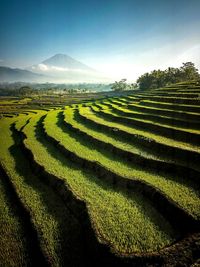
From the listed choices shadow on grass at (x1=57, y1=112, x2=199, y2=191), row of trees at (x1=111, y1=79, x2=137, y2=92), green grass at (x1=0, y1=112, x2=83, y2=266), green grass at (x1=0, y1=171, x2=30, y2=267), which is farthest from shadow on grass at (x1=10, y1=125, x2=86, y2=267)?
row of trees at (x1=111, y1=79, x2=137, y2=92)

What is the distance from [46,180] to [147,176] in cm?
705

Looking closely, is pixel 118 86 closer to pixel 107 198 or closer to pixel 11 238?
pixel 107 198

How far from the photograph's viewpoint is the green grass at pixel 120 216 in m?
8.32

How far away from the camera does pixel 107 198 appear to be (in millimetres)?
11211

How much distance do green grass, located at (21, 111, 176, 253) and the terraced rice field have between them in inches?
1.7

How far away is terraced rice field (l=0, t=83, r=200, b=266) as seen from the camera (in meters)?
8.36

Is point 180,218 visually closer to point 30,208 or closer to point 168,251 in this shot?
point 168,251

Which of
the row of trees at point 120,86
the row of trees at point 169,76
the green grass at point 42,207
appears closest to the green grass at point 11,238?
the green grass at point 42,207

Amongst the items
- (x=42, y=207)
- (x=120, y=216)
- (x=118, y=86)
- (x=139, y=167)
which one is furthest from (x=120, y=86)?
(x=120, y=216)

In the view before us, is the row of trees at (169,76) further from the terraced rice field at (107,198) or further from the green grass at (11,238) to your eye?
the green grass at (11,238)

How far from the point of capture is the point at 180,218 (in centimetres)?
909

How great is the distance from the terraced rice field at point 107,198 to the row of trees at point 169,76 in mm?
50799

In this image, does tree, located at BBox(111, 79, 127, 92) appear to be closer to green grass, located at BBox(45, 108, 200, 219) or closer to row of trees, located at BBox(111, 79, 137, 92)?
row of trees, located at BBox(111, 79, 137, 92)

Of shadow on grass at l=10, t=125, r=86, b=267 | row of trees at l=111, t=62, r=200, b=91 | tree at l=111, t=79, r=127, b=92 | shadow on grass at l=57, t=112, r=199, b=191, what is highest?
row of trees at l=111, t=62, r=200, b=91
